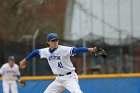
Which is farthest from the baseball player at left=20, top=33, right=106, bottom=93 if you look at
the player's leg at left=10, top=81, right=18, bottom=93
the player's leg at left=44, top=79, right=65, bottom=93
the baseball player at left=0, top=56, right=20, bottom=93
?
the baseball player at left=0, top=56, right=20, bottom=93

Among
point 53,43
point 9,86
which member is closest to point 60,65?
point 53,43

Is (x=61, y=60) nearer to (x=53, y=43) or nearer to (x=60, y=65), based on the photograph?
(x=60, y=65)

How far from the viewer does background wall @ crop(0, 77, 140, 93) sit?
18.3 meters

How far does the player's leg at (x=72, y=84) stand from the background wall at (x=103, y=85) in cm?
519

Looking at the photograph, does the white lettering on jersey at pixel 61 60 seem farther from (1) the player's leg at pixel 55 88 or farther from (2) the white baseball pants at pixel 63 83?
(1) the player's leg at pixel 55 88

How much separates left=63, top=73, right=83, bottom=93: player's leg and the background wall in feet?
17.0

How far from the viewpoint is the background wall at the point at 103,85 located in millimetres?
18266

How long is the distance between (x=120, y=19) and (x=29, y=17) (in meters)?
12.8

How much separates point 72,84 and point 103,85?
5654 mm

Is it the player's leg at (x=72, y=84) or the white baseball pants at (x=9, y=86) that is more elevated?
the player's leg at (x=72, y=84)

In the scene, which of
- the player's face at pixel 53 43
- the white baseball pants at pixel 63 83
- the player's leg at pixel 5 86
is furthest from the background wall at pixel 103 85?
the player's face at pixel 53 43

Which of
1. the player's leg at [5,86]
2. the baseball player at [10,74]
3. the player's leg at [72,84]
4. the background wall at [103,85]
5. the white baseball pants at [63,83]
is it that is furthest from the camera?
the baseball player at [10,74]

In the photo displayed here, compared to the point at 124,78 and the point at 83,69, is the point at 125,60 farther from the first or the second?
the point at 124,78

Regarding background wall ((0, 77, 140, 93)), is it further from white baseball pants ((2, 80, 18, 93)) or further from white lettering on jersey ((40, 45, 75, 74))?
white lettering on jersey ((40, 45, 75, 74))
